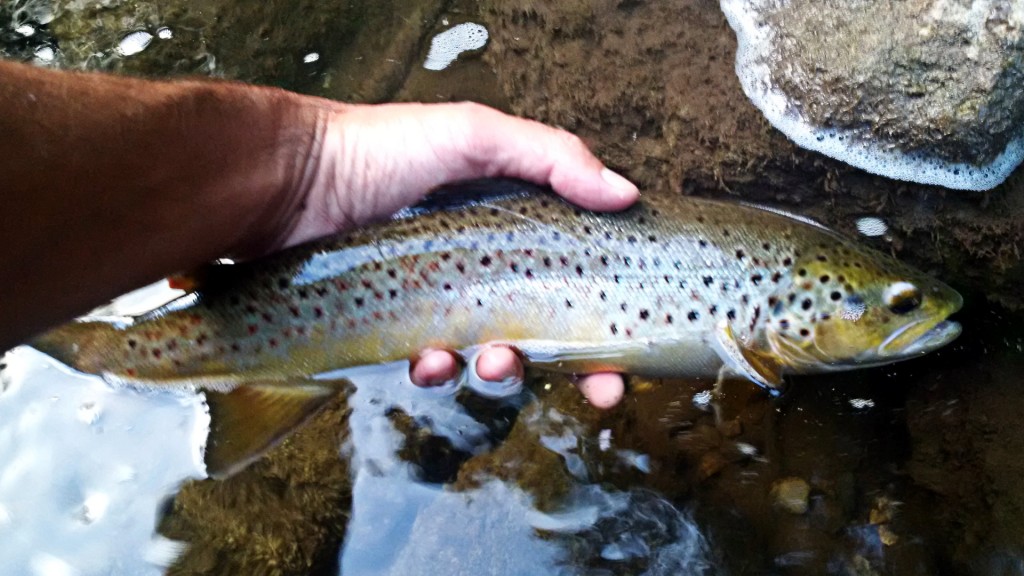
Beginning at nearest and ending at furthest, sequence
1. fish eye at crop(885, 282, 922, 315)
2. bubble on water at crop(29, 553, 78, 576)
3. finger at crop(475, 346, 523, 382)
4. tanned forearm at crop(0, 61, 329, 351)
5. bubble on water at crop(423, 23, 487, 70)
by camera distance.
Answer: tanned forearm at crop(0, 61, 329, 351), fish eye at crop(885, 282, 922, 315), finger at crop(475, 346, 523, 382), bubble on water at crop(29, 553, 78, 576), bubble on water at crop(423, 23, 487, 70)

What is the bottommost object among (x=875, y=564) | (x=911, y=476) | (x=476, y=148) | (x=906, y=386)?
(x=875, y=564)

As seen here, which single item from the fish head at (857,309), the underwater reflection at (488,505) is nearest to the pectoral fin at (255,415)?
the underwater reflection at (488,505)

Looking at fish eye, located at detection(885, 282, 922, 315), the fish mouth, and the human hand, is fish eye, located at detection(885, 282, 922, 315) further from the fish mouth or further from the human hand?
the human hand

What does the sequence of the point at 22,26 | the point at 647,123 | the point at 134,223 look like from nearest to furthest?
the point at 134,223 → the point at 647,123 → the point at 22,26

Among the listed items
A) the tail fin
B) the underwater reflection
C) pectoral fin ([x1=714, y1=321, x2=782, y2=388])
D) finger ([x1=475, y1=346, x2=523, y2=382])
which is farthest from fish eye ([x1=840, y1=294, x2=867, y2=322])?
the tail fin

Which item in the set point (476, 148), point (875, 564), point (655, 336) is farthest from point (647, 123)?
point (875, 564)

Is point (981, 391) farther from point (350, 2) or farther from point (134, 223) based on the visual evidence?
point (350, 2)
